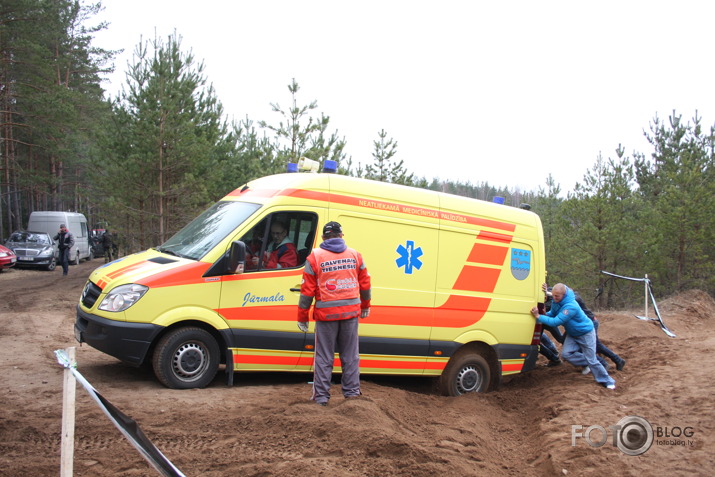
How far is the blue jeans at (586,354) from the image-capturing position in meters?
7.86

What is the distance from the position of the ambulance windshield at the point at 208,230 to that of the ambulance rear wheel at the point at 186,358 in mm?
864

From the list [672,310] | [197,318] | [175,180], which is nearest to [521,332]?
[197,318]

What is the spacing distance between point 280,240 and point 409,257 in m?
1.64

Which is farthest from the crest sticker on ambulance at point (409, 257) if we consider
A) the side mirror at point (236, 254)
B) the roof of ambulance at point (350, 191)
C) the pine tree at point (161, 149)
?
the pine tree at point (161, 149)

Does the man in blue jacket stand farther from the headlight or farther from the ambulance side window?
the headlight

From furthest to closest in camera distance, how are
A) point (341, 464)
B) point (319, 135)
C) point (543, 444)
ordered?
1. point (319, 135)
2. point (543, 444)
3. point (341, 464)

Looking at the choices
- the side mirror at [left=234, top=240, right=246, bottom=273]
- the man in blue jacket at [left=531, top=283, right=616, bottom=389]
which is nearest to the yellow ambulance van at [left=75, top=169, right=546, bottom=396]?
the side mirror at [left=234, top=240, right=246, bottom=273]

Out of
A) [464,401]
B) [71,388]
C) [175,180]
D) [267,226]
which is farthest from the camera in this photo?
[175,180]

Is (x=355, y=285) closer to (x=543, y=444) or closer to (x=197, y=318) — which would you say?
(x=197, y=318)

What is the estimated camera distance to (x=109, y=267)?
259 inches

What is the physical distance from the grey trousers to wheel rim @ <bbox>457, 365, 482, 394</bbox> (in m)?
2.22

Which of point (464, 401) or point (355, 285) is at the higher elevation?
point (355, 285)

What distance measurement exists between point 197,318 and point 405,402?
2424mm

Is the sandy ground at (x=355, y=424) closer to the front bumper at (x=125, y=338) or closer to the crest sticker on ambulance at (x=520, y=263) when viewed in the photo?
the front bumper at (x=125, y=338)
